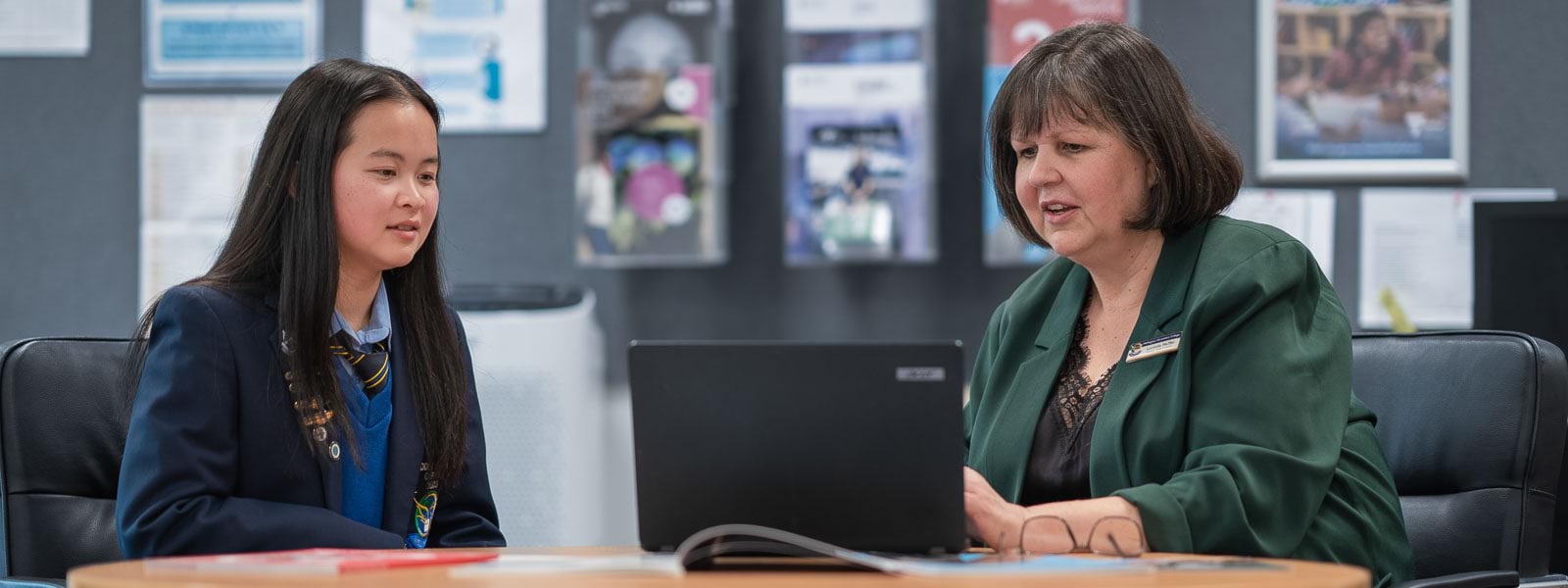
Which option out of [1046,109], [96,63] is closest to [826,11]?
[1046,109]

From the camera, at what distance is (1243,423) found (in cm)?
151

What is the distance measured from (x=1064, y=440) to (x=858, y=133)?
1515 mm

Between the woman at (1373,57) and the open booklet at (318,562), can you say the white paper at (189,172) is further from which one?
the woman at (1373,57)

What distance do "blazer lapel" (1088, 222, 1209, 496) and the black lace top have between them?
0.11 ft

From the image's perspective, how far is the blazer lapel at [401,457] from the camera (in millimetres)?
1664

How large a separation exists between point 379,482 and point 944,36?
189cm

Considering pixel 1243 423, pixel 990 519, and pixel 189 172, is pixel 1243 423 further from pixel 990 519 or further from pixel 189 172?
pixel 189 172

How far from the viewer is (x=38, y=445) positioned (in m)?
1.80

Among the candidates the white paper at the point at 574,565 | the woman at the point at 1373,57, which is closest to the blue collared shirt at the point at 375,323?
the white paper at the point at 574,565

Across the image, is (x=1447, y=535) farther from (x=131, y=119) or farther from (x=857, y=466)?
(x=131, y=119)

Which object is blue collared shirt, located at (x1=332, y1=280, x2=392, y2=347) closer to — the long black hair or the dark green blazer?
the long black hair

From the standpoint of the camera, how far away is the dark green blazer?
1446 mm

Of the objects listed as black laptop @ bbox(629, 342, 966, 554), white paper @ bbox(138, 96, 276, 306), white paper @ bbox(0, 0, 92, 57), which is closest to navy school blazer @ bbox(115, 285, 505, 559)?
black laptop @ bbox(629, 342, 966, 554)

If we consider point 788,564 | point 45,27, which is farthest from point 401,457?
point 45,27
